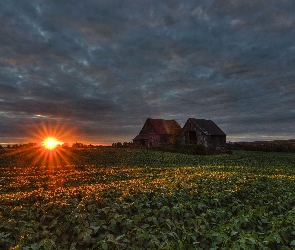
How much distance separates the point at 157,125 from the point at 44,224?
205 ft

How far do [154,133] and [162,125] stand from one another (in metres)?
4.07

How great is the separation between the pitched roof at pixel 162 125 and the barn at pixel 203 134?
9.86 metres

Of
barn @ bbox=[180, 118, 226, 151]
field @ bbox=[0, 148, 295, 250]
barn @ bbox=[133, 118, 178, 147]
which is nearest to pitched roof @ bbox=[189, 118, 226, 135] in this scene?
barn @ bbox=[180, 118, 226, 151]

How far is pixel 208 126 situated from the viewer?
58094mm

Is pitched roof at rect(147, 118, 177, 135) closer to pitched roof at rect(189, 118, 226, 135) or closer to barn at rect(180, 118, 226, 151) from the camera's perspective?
barn at rect(180, 118, 226, 151)

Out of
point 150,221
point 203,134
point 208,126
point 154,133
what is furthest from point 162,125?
point 150,221

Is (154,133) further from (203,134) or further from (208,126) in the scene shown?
(203,134)

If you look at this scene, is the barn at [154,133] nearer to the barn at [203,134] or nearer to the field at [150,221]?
the barn at [203,134]

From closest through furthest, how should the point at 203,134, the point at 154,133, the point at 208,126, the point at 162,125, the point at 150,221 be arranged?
the point at 150,221 < the point at 203,134 < the point at 208,126 < the point at 154,133 < the point at 162,125

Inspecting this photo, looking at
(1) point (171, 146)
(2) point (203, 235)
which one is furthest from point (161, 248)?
(1) point (171, 146)

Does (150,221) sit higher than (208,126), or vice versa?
(208,126)

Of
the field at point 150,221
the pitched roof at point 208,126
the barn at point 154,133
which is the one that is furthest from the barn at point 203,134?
the field at point 150,221

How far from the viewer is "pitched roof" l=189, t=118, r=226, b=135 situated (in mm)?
56250

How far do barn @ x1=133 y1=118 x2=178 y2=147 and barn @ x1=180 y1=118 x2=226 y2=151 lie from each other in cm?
986
